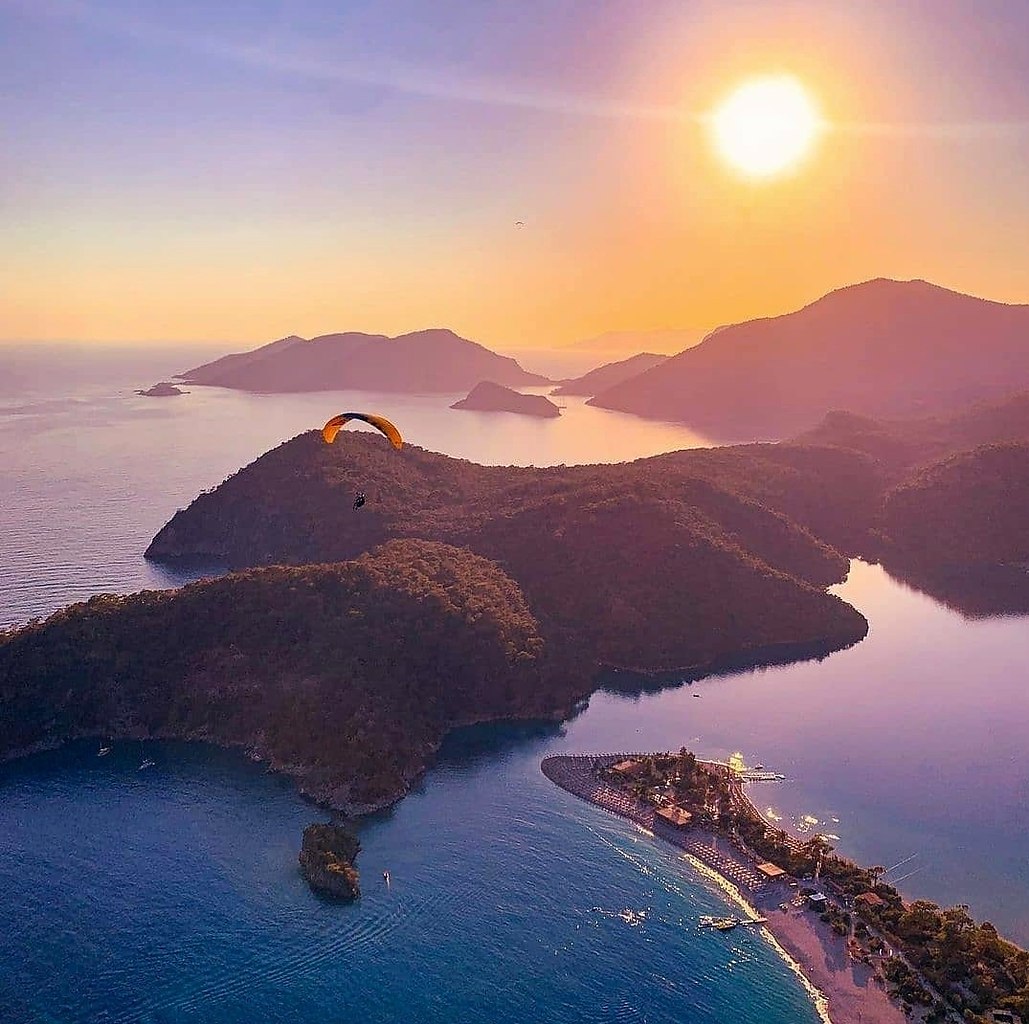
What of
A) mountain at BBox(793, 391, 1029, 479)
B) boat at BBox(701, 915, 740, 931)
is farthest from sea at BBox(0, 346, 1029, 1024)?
mountain at BBox(793, 391, 1029, 479)

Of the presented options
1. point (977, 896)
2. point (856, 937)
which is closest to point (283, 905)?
point (856, 937)

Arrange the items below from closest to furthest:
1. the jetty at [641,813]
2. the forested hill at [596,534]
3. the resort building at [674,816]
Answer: the jetty at [641,813] → the resort building at [674,816] → the forested hill at [596,534]

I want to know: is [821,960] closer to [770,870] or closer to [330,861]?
[770,870]

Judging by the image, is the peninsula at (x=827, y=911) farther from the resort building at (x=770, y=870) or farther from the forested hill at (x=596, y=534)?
the forested hill at (x=596, y=534)

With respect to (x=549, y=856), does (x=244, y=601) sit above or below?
above

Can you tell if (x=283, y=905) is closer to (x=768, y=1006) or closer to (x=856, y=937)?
(x=768, y=1006)

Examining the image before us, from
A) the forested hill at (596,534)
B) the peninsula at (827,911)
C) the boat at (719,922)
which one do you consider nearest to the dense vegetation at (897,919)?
the peninsula at (827,911)
